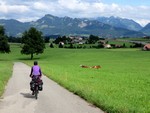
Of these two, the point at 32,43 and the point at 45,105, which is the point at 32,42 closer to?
the point at 32,43

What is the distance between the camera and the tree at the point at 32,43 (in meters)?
122

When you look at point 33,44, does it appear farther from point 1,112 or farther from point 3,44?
point 1,112

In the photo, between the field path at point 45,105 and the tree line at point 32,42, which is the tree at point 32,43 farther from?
the field path at point 45,105

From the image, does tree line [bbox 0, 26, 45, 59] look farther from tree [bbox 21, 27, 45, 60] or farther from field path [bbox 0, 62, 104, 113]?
field path [bbox 0, 62, 104, 113]

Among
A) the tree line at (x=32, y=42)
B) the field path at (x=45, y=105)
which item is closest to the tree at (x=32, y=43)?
the tree line at (x=32, y=42)

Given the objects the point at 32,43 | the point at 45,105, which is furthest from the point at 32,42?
the point at 45,105

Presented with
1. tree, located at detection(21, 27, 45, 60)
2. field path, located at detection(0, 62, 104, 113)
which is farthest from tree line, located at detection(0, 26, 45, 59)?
field path, located at detection(0, 62, 104, 113)

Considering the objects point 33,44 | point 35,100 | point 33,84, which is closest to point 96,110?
point 35,100

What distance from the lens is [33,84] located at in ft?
73.3

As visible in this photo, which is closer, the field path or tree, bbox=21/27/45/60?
the field path

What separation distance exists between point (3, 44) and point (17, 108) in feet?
319

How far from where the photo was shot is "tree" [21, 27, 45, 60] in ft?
400

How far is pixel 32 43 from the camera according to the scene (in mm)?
122688

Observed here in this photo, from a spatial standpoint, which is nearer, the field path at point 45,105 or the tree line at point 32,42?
the field path at point 45,105
